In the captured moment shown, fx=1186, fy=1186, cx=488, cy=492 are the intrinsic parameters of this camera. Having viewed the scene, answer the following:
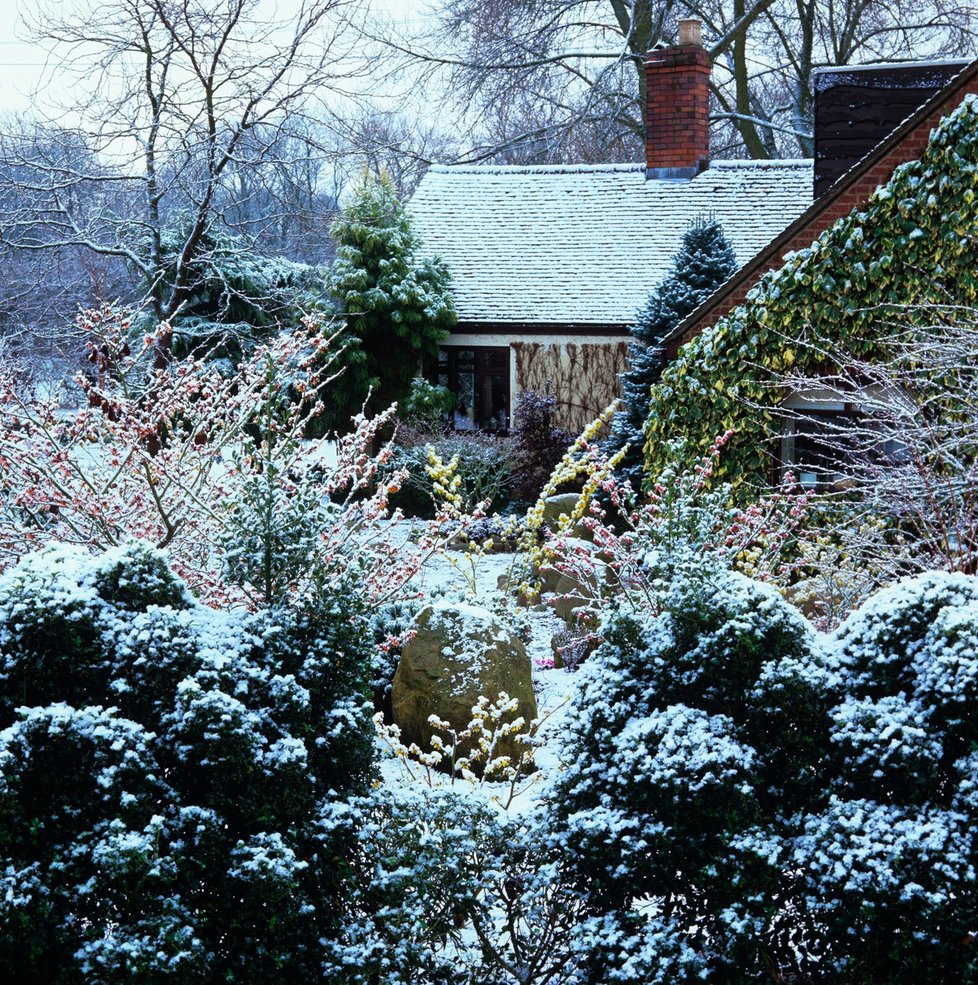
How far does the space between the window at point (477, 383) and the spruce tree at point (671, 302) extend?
379cm

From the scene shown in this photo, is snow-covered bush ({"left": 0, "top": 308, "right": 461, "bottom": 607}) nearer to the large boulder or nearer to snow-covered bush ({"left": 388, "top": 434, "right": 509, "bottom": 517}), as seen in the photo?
the large boulder

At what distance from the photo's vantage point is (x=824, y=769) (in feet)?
14.4

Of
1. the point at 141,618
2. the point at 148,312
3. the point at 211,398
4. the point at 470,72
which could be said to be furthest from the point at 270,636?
the point at 470,72

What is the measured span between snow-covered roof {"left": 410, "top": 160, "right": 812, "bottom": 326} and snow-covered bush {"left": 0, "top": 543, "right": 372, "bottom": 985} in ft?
50.8

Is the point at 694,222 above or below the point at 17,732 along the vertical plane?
above

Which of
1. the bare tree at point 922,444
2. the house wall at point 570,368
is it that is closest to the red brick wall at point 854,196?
the bare tree at point 922,444

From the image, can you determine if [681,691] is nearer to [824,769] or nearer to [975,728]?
[824,769]

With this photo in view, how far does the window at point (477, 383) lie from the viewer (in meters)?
20.3

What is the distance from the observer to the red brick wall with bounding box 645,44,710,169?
65.8 feet

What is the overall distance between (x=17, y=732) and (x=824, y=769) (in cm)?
285

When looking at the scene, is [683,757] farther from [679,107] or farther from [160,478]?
[679,107]

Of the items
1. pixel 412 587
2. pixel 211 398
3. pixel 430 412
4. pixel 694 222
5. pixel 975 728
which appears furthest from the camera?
pixel 430 412

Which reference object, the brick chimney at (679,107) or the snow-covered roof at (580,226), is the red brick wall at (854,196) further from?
the brick chimney at (679,107)

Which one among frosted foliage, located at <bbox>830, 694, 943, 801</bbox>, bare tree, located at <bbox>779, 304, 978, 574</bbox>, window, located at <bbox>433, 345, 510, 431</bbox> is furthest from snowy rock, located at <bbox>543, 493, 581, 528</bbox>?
frosted foliage, located at <bbox>830, 694, 943, 801</bbox>
